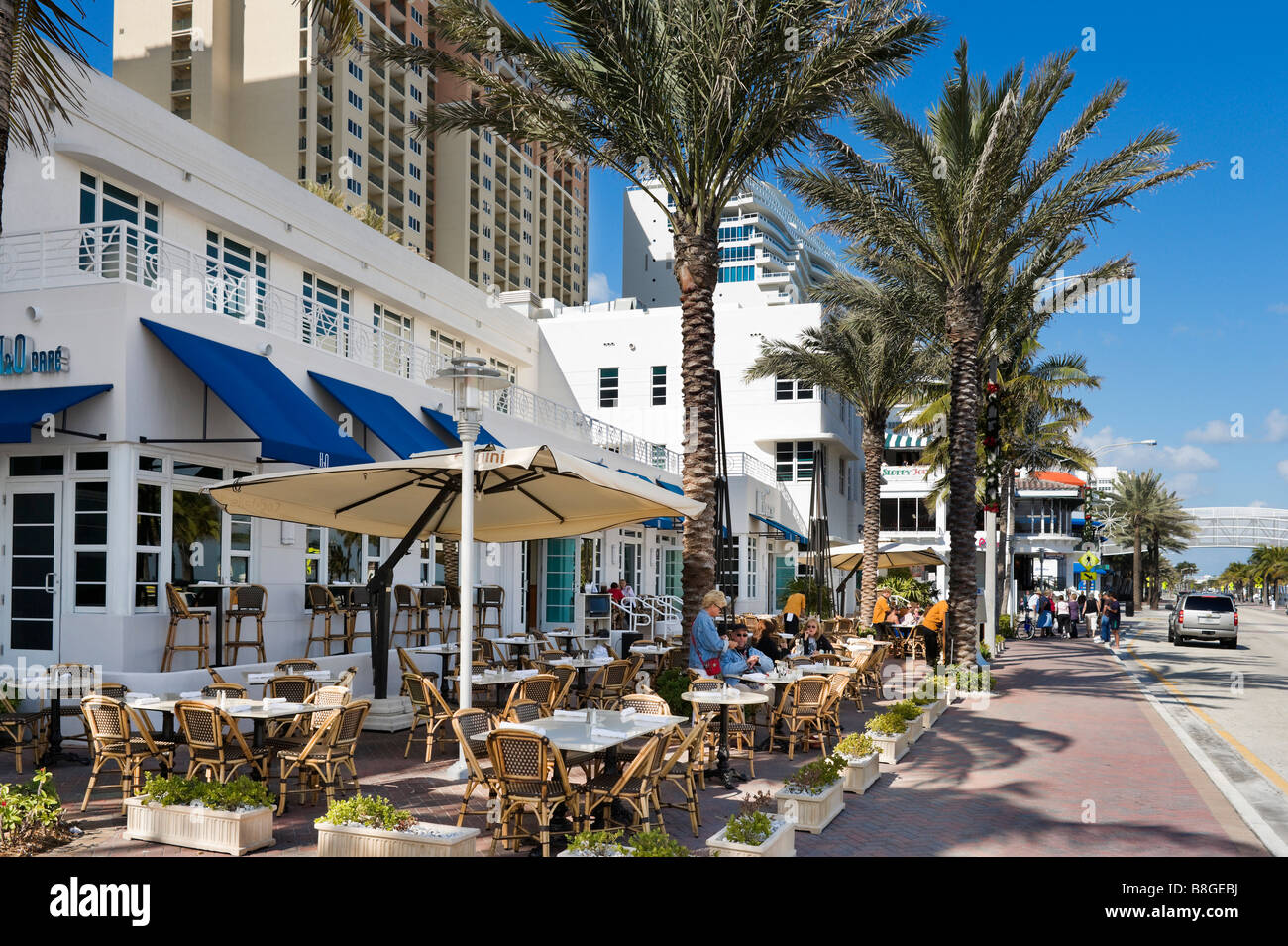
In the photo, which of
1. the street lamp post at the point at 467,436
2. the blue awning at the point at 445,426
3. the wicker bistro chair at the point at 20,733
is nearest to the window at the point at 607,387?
the blue awning at the point at 445,426

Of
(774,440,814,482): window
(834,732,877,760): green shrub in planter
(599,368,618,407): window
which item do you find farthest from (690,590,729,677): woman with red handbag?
(599,368,618,407): window

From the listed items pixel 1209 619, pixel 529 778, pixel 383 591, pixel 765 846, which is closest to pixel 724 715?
pixel 529 778

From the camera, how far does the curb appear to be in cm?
790

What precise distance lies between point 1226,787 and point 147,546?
12273 mm

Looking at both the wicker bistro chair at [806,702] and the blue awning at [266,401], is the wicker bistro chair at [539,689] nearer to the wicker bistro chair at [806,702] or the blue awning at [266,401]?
the wicker bistro chair at [806,702]

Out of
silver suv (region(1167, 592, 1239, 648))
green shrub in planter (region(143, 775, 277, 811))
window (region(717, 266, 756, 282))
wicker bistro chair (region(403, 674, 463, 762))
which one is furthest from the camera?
window (region(717, 266, 756, 282))

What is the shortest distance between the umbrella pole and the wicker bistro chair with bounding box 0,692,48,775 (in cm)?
346

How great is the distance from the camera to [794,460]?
3966 cm

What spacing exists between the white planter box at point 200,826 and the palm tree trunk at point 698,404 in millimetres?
6839

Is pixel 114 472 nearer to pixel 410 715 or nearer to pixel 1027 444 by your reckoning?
pixel 410 715

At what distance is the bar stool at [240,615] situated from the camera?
13.2 meters

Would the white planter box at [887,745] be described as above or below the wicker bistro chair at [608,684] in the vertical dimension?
below

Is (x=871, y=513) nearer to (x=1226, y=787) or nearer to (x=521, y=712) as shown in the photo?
(x=1226, y=787)

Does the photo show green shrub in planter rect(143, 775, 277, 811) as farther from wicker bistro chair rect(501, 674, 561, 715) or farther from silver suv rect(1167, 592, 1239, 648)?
silver suv rect(1167, 592, 1239, 648)
